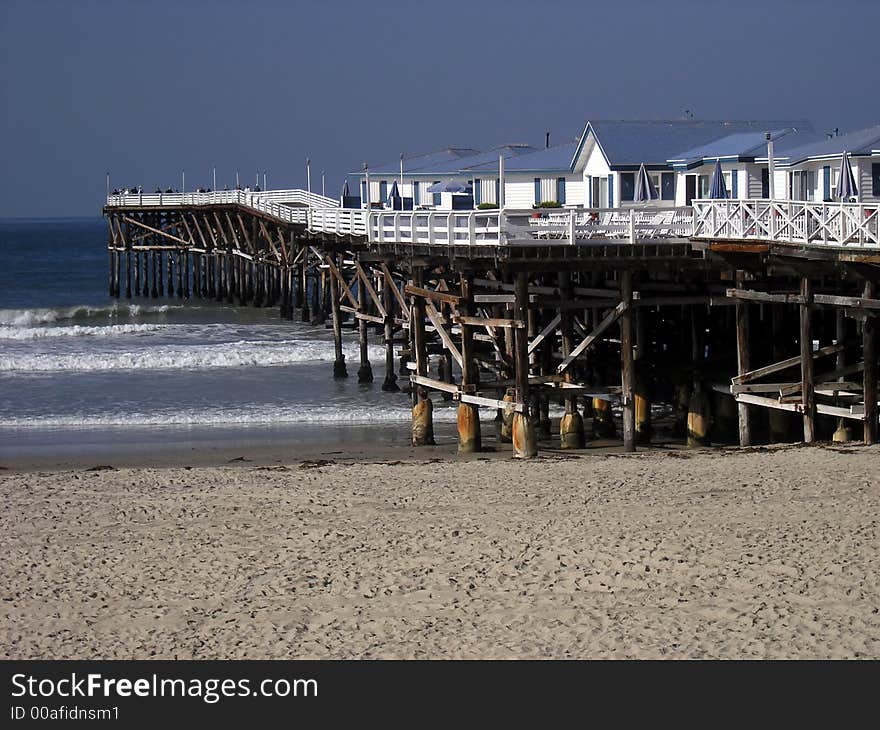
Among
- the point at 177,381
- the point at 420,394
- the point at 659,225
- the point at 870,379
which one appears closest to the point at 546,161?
the point at 177,381

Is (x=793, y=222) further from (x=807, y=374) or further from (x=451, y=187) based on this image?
(x=451, y=187)

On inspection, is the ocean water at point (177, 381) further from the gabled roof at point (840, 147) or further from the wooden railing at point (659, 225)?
the gabled roof at point (840, 147)

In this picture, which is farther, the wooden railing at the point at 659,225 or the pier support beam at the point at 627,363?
the pier support beam at the point at 627,363

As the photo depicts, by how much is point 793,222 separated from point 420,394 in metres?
7.58

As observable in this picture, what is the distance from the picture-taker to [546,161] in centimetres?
3672

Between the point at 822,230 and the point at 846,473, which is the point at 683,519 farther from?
the point at 822,230

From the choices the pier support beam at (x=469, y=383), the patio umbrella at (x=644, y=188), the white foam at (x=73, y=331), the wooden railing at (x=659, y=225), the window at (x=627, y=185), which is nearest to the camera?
the wooden railing at (x=659, y=225)

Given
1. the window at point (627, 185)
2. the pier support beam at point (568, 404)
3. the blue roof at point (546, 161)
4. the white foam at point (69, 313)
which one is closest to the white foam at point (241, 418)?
the pier support beam at point (568, 404)

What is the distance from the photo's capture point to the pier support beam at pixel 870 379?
19.7 metres

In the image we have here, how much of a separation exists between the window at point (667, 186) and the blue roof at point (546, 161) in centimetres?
413

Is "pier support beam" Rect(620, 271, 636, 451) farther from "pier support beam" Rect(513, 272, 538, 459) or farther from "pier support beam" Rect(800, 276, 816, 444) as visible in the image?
"pier support beam" Rect(800, 276, 816, 444)
